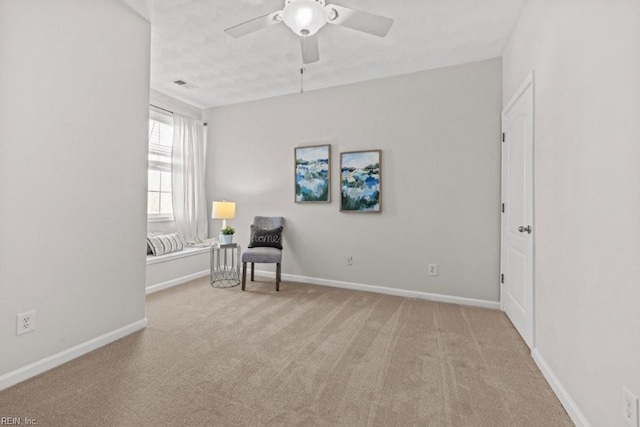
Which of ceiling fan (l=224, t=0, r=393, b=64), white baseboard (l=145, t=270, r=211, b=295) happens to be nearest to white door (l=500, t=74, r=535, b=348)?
ceiling fan (l=224, t=0, r=393, b=64)

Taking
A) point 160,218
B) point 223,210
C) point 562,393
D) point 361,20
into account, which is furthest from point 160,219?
point 562,393

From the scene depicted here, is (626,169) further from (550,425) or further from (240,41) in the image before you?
(240,41)

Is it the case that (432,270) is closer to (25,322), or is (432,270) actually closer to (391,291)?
(391,291)

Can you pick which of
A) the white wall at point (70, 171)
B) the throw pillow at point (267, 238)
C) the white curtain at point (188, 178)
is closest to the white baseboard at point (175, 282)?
the white curtain at point (188, 178)

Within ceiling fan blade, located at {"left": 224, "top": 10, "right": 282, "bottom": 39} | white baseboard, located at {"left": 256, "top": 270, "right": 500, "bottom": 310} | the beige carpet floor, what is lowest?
the beige carpet floor

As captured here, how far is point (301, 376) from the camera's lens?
1.93 m

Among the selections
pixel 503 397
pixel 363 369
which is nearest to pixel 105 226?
pixel 363 369

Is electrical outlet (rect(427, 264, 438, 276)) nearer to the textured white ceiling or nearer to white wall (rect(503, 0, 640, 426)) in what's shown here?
white wall (rect(503, 0, 640, 426))

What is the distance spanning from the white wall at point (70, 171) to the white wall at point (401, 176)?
203 cm

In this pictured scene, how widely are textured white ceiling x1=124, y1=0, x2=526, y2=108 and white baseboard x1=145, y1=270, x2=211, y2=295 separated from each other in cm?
261

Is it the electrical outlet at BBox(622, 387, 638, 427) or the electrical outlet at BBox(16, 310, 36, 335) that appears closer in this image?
the electrical outlet at BBox(622, 387, 638, 427)

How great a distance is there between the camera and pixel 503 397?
173cm

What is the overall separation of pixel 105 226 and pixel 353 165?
2.72 meters

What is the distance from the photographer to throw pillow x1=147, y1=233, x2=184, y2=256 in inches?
155
